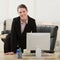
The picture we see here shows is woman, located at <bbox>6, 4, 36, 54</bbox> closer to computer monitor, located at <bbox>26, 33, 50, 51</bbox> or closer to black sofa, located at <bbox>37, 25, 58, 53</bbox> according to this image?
computer monitor, located at <bbox>26, 33, 50, 51</bbox>

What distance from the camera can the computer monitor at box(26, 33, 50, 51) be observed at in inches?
142

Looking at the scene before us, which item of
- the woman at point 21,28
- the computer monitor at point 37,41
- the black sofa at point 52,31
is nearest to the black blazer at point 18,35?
the woman at point 21,28

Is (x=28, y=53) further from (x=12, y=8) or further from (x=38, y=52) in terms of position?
(x=12, y=8)

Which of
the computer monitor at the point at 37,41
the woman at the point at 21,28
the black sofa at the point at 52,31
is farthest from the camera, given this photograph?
the black sofa at the point at 52,31

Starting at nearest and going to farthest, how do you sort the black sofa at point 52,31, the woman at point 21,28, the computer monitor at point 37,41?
1. the computer monitor at point 37,41
2. the woman at point 21,28
3. the black sofa at point 52,31

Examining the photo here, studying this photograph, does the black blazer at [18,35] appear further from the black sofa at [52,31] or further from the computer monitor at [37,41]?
the black sofa at [52,31]

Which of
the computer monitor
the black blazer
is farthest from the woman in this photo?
the computer monitor

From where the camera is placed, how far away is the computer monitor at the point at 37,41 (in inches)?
142

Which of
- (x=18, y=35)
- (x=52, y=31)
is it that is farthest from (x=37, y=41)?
(x=52, y=31)

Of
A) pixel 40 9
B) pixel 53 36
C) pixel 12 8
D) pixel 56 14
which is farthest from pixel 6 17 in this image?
pixel 53 36

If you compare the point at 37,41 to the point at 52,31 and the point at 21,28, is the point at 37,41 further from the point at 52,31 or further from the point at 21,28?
the point at 52,31

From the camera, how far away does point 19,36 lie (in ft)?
13.3

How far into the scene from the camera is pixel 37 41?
3600 millimetres

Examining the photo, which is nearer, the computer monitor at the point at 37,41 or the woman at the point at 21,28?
the computer monitor at the point at 37,41
